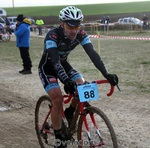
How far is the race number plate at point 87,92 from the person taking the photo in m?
4.05

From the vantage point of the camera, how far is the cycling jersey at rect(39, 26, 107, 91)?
428cm

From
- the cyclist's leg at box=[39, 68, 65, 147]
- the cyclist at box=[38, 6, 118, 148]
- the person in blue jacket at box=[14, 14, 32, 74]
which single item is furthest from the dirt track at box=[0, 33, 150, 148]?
the person in blue jacket at box=[14, 14, 32, 74]

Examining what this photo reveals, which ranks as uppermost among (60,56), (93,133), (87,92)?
(60,56)

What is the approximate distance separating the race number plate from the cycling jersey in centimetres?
24

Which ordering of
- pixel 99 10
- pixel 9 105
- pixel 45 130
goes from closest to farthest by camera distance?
1. pixel 45 130
2. pixel 9 105
3. pixel 99 10

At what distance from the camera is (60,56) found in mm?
4652

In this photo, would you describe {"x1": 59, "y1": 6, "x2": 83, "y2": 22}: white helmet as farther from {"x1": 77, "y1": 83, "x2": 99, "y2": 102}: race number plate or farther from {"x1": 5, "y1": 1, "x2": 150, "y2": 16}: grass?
{"x1": 5, "y1": 1, "x2": 150, "y2": 16}: grass

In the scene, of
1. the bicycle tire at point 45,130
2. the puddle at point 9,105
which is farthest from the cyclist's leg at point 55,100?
the puddle at point 9,105

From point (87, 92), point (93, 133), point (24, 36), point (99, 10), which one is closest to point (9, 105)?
point (93, 133)

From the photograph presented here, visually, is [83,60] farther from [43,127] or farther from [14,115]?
[43,127]

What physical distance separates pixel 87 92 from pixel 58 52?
75 centimetres

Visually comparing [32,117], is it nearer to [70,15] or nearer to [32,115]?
[32,115]

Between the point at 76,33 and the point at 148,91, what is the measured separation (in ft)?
14.8

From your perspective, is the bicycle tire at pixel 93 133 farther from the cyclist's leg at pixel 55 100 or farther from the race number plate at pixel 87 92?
the cyclist's leg at pixel 55 100
